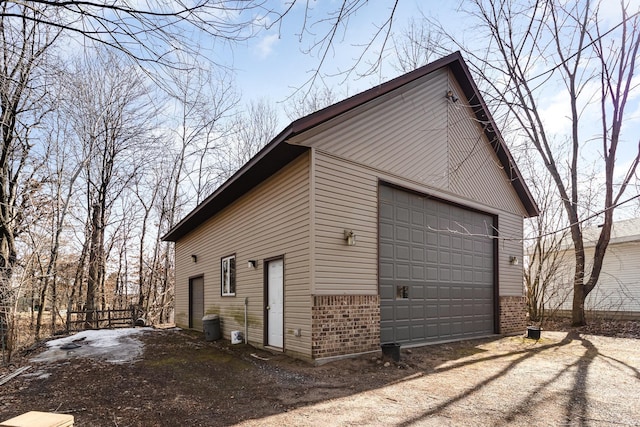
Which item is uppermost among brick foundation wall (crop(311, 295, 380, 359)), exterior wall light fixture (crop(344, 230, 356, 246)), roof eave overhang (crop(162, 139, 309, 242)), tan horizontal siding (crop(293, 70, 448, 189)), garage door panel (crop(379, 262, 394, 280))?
tan horizontal siding (crop(293, 70, 448, 189))

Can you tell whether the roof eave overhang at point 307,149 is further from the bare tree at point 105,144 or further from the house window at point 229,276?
the bare tree at point 105,144

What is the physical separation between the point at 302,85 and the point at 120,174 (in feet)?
64.1

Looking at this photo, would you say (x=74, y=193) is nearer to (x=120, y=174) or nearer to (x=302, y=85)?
(x=120, y=174)

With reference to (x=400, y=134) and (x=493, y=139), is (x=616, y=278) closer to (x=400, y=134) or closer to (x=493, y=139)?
(x=493, y=139)

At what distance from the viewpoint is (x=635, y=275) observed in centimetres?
1545

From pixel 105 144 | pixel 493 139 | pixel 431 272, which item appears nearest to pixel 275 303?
pixel 431 272

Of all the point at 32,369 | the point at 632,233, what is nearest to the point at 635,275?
the point at 632,233

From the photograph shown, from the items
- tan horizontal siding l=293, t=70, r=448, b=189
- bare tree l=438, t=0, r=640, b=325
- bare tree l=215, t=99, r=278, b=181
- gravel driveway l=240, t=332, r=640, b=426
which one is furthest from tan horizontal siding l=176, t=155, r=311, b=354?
bare tree l=215, t=99, r=278, b=181

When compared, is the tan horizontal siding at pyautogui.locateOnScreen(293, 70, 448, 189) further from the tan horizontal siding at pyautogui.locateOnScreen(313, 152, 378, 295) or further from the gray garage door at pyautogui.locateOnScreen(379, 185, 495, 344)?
the gray garage door at pyautogui.locateOnScreen(379, 185, 495, 344)

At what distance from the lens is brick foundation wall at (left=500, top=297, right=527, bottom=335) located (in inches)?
439

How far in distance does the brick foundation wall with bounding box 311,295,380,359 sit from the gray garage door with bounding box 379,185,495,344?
0.47 meters

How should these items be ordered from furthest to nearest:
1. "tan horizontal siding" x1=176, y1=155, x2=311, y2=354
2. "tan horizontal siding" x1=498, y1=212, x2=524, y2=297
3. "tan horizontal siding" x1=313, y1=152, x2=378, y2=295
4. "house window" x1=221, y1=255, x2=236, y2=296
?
1. "tan horizontal siding" x1=498, y1=212, x2=524, y2=297
2. "house window" x1=221, y1=255, x2=236, y2=296
3. "tan horizontal siding" x1=176, y1=155, x2=311, y2=354
4. "tan horizontal siding" x1=313, y1=152, x2=378, y2=295

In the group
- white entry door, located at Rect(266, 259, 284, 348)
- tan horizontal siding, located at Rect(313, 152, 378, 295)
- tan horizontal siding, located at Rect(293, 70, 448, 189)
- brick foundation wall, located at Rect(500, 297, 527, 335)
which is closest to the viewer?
tan horizontal siding, located at Rect(313, 152, 378, 295)

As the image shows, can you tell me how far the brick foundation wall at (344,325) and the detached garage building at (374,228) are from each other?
24mm
